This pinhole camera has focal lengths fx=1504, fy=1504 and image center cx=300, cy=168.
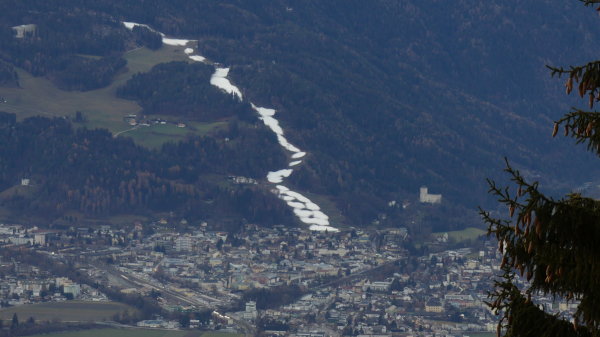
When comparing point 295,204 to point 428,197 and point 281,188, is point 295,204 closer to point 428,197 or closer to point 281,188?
point 281,188

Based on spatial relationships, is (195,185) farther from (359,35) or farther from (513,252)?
(513,252)

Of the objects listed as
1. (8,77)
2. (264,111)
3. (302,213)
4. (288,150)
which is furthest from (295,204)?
(8,77)

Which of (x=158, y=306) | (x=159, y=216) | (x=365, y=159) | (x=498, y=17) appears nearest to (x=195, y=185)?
(x=159, y=216)

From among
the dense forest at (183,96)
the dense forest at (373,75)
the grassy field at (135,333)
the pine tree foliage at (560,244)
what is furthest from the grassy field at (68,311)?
the pine tree foliage at (560,244)

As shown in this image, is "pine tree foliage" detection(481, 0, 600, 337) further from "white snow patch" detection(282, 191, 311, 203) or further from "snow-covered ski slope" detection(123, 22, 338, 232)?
"white snow patch" detection(282, 191, 311, 203)

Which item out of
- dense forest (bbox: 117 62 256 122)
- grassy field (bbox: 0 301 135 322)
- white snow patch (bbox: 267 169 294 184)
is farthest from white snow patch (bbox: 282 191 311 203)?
grassy field (bbox: 0 301 135 322)
